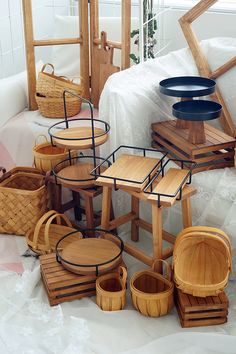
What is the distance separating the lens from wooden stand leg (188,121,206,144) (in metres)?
1.85

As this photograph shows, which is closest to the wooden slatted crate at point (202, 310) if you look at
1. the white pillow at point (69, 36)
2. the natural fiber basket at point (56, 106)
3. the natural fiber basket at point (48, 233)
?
the natural fiber basket at point (48, 233)

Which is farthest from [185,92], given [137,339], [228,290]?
[137,339]

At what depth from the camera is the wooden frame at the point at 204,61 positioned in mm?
2121

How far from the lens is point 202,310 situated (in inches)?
64.2

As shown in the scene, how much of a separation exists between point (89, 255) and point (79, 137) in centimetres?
45

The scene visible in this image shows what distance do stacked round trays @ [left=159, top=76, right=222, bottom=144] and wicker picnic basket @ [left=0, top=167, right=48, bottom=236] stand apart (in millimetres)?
603

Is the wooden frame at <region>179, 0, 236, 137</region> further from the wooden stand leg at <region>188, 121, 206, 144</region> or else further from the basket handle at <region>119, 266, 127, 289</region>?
the basket handle at <region>119, 266, 127, 289</region>

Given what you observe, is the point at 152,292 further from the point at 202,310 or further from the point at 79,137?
the point at 79,137

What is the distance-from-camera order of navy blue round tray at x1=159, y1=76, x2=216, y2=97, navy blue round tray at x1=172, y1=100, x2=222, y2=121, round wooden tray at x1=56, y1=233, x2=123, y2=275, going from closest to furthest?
1. round wooden tray at x1=56, y1=233, x2=123, y2=275
2. navy blue round tray at x1=172, y1=100, x2=222, y2=121
3. navy blue round tray at x1=159, y1=76, x2=216, y2=97


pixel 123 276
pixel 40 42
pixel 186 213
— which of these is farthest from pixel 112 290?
pixel 40 42

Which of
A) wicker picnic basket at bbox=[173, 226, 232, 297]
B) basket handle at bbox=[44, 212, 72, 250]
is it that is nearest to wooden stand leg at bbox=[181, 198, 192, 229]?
wicker picnic basket at bbox=[173, 226, 232, 297]

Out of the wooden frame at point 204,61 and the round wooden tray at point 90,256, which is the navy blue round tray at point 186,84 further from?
the round wooden tray at point 90,256

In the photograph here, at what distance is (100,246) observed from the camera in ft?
6.03

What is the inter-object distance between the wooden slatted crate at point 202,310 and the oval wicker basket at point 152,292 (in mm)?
51
